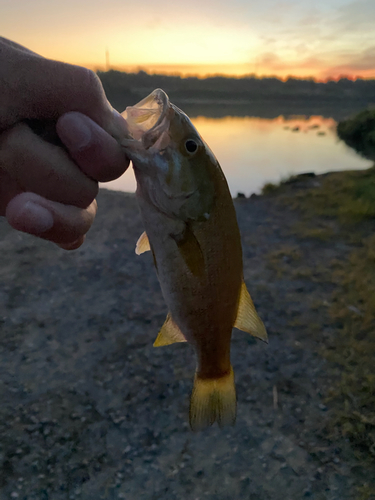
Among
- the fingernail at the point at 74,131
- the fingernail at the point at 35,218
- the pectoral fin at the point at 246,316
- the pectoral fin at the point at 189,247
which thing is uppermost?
the fingernail at the point at 74,131

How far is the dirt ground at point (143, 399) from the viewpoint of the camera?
328 cm

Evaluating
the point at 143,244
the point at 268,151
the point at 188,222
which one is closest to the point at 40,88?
the point at 188,222

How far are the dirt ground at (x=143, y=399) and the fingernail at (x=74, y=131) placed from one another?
3.13 metres

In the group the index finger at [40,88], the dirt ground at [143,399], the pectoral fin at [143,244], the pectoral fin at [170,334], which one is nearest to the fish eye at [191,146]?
the index finger at [40,88]

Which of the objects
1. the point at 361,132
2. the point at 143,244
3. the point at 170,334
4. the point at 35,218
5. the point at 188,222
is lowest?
the point at 361,132

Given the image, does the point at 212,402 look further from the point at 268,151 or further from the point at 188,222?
the point at 268,151

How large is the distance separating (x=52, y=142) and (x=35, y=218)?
13.8 inches

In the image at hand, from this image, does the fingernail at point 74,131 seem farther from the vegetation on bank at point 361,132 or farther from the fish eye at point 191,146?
the vegetation on bank at point 361,132

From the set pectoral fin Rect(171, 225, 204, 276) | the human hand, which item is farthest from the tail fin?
the human hand

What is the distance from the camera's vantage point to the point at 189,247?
182cm

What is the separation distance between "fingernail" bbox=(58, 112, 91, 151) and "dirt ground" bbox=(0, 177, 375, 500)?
3.13 m

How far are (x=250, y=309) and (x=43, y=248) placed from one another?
23.7 feet

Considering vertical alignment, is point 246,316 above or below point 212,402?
above

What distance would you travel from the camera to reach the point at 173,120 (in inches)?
66.7
